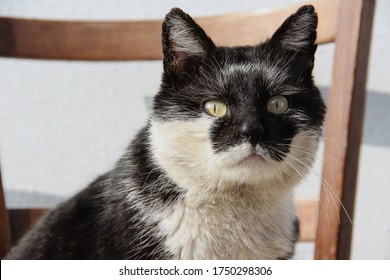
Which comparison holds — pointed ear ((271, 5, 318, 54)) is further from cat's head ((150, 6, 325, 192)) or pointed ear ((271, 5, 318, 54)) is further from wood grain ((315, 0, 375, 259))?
wood grain ((315, 0, 375, 259))

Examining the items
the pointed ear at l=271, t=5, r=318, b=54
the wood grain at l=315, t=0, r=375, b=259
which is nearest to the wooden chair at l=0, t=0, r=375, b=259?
the wood grain at l=315, t=0, r=375, b=259

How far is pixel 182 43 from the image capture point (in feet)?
1.54

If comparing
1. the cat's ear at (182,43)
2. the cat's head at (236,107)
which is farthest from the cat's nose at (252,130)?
the cat's ear at (182,43)

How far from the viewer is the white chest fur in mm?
489

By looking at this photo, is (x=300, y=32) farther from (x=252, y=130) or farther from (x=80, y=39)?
(x=80, y=39)

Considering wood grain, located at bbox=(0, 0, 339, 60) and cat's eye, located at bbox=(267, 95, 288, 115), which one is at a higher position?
wood grain, located at bbox=(0, 0, 339, 60)

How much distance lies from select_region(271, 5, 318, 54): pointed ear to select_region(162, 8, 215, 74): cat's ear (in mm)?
78

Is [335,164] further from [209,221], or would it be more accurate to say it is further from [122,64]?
[122,64]

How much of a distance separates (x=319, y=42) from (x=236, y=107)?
0.21 m

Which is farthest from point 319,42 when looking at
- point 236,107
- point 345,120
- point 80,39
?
point 80,39

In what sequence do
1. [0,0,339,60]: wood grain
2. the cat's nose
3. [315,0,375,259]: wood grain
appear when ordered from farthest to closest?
[0,0,339,60]: wood grain → [315,0,375,259]: wood grain → the cat's nose

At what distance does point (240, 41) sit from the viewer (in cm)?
67

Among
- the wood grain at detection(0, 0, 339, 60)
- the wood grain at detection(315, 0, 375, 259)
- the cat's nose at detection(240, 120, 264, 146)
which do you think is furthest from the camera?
the wood grain at detection(0, 0, 339, 60)

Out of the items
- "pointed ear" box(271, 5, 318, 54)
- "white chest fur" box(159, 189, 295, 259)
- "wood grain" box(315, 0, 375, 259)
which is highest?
"pointed ear" box(271, 5, 318, 54)
